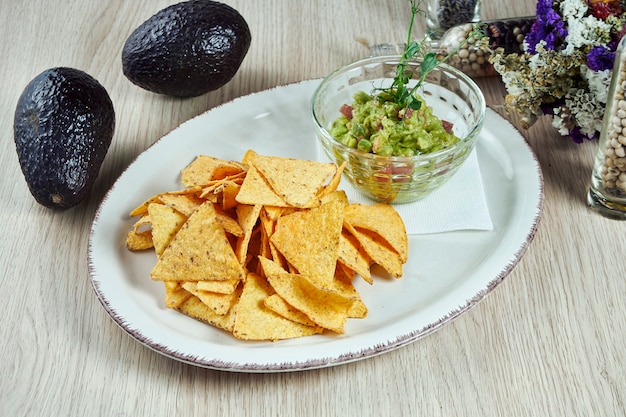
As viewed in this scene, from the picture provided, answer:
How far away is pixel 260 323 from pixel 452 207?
0.62 meters

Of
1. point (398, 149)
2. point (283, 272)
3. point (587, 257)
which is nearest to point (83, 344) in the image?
point (283, 272)

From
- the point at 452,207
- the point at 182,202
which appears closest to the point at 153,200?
the point at 182,202

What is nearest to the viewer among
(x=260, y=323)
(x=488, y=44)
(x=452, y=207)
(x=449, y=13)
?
(x=260, y=323)

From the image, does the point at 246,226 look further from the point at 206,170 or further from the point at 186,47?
the point at 186,47

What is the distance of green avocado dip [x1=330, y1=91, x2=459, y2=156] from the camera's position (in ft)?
5.82

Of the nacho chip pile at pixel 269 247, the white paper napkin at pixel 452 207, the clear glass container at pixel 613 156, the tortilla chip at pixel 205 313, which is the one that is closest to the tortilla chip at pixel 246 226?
the nacho chip pile at pixel 269 247

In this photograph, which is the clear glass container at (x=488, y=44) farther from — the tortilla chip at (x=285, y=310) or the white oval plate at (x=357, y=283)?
the tortilla chip at (x=285, y=310)

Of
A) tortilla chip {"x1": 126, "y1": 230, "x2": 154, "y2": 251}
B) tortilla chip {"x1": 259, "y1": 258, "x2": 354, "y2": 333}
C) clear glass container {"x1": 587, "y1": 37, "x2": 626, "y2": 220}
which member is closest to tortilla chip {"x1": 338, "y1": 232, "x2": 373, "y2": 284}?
tortilla chip {"x1": 259, "y1": 258, "x2": 354, "y2": 333}

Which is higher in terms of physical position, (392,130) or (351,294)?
(392,130)

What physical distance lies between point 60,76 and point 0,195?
0.41 meters

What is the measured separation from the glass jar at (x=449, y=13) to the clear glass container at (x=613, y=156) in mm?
818

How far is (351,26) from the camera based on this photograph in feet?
8.68

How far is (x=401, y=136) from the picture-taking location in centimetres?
178

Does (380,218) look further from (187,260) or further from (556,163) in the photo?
(556,163)
